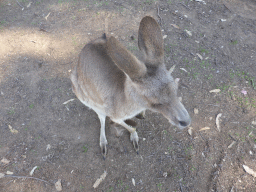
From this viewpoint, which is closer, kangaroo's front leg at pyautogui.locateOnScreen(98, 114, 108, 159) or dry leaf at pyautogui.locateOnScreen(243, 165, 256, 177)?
dry leaf at pyautogui.locateOnScreen(243, 165, 256, 177)

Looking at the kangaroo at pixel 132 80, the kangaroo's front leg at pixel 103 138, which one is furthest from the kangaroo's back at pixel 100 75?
the kangaroo's front leg at pixel 103 138

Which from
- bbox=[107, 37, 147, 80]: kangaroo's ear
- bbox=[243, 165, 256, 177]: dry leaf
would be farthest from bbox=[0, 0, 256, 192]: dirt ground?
bbox=[107, 37, 147, 80]: kangaroo's ear

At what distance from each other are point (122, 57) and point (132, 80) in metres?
0.37

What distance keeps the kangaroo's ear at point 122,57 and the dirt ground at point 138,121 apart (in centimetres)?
184

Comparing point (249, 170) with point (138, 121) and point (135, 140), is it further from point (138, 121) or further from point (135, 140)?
point (138, 121)

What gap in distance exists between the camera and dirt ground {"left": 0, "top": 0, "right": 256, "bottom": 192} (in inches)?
115

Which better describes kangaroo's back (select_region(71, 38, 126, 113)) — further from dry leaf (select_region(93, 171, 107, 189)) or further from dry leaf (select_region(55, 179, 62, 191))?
dry leaf (select_region(55, 179, 62, 191))

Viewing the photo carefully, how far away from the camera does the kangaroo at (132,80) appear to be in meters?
1.74

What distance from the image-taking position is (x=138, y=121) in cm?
344

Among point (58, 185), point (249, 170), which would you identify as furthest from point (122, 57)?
point (249, 170)

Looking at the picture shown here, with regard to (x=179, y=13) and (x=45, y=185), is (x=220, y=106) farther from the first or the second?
(x=45, y=185)

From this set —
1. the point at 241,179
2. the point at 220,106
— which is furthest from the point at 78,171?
the point at 220,106

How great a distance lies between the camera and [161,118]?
11.1 ft

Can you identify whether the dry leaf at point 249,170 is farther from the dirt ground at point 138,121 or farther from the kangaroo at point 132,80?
the kangaroo at point 132,80
